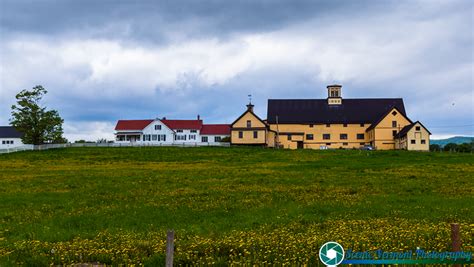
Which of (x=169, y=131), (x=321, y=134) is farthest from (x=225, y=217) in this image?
(x=169, y=131)

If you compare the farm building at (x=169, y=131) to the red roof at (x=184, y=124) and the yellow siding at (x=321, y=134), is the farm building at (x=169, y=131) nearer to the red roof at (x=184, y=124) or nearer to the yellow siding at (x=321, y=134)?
the red roof at (x=184, y=124)

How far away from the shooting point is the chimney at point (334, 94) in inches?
3858

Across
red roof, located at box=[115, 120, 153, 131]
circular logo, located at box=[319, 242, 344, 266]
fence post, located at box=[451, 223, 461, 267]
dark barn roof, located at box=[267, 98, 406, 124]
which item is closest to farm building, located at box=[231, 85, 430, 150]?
dark barn roof, located at box=[267, 98, 406, 124]

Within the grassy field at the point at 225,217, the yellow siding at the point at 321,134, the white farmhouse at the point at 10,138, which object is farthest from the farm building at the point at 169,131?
the grassy field at the point at 225,217

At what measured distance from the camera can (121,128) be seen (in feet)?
351

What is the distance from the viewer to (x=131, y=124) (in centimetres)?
10794

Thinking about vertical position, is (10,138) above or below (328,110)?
below

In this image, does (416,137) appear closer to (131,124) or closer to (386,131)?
(386,131)

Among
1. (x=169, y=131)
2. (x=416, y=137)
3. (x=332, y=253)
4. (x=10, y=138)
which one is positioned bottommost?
(x=332, y=253)

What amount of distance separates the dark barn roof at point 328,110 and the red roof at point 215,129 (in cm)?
1510

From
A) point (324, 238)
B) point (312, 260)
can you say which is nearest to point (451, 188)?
point (324, 238)

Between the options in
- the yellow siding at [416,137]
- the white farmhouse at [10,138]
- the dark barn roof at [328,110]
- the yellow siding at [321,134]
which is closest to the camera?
the yellow siding at [416,137]

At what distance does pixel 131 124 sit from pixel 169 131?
980cm

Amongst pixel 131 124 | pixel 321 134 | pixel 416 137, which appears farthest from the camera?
pixel 131 124
